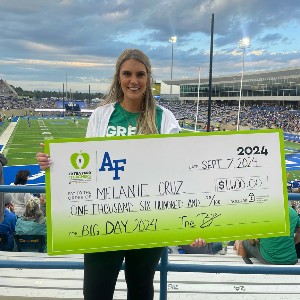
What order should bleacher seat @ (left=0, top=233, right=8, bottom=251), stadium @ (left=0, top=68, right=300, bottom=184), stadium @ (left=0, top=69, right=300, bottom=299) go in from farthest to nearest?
stadium @ (left=0, top=68, right=300, bottom=184) < stadium @ (left=0, top=69, right=300, bottom=299) < bleacher seat @ (left=0, top=233, right=8, bottom=251)

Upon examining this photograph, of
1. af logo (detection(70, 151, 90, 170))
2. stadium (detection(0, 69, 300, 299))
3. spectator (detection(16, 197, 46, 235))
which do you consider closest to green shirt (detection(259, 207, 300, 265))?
stadium (detection(0, 69, 300, 299))

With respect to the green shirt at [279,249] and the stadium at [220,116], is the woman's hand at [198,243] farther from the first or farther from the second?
the stadium at [220,116]

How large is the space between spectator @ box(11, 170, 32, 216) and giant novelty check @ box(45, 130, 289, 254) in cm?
479

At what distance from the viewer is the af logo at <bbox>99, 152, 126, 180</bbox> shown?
7.10ft

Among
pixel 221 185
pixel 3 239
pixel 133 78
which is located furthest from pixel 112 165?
pixel 3 239

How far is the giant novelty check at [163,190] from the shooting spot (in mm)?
2148

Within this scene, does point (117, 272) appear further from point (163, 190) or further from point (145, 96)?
point (145, 96)

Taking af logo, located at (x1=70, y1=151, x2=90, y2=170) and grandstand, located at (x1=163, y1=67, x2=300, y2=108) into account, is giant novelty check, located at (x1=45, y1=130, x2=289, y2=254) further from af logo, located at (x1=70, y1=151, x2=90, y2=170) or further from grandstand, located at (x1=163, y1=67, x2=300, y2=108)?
grandstand, located at (x1=163, y1=67, x2=300, y2=108)

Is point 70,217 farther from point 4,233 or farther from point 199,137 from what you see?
point 4,233

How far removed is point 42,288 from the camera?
2.98m

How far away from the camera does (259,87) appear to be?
74.6 m

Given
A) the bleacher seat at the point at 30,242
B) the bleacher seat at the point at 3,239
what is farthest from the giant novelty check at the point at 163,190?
the bleacher seat at the point at 3,239

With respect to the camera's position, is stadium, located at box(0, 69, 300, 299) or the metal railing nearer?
the metal railing

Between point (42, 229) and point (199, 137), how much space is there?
2.56 metres
